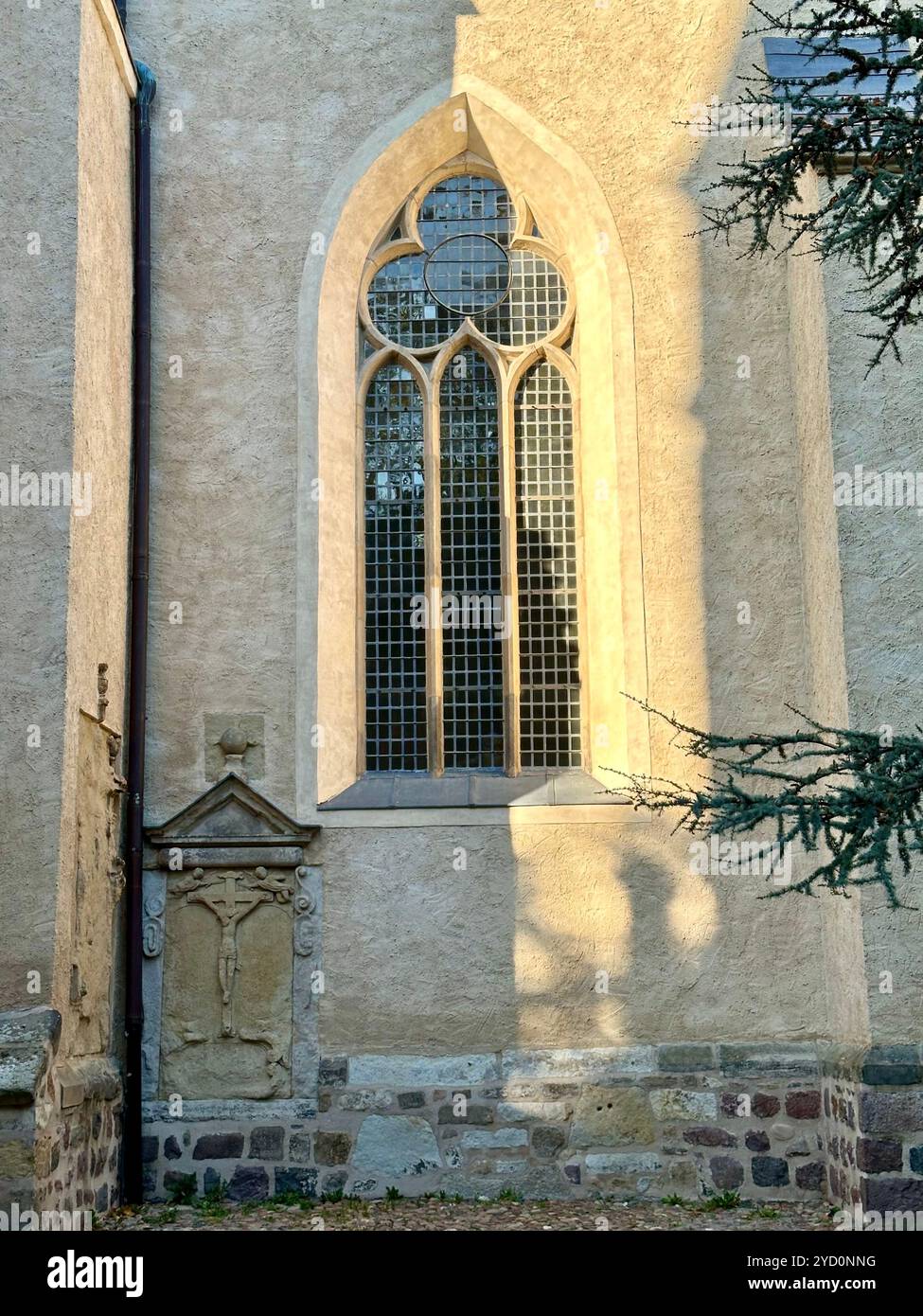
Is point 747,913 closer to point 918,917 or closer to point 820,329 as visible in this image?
point 918,917

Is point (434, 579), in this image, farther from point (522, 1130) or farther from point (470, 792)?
point (522, 1130)

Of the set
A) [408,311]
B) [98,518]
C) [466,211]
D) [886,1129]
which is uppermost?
[466,211]

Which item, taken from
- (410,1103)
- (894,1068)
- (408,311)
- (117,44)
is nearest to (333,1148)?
(410,1103)

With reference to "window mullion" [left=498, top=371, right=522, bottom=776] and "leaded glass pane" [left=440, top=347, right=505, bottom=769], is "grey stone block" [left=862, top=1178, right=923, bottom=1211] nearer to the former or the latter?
"window mullion" [left=498, top=371, right=522, bottom=776]

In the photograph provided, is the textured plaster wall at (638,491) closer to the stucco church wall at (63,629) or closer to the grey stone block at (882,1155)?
the stucco church wall at (63,629)

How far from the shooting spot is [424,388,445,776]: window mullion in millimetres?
9766

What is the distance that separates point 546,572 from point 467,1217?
389 centimetres

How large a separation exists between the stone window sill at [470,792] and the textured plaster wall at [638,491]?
0.12 m

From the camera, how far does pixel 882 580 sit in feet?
28.3

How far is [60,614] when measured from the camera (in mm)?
7875

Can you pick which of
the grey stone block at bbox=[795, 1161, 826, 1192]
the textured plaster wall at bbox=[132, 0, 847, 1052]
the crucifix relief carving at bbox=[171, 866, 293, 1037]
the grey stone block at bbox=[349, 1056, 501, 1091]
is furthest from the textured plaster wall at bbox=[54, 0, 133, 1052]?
the grey stone block at bbox=[795, 1161, 826, 1192]

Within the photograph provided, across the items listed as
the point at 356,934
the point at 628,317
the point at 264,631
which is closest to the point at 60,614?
the point at 264,631

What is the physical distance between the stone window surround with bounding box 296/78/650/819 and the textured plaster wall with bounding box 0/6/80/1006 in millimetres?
1866

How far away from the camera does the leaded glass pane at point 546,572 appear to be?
32.2 ft
